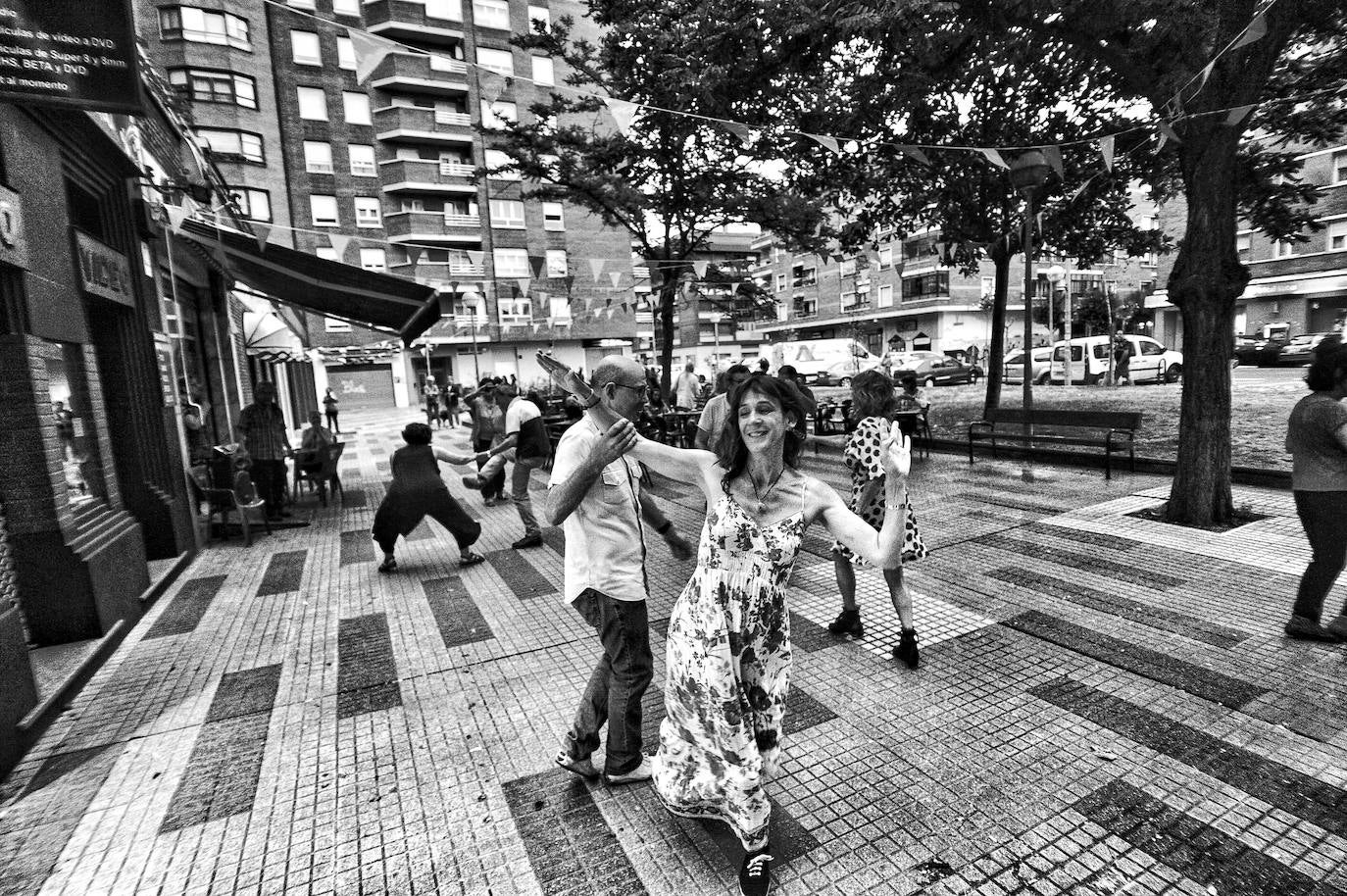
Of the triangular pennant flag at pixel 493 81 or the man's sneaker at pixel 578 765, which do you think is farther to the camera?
the triangular pennant flag at pixel 493 81

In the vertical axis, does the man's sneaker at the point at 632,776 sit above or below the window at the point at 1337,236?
below

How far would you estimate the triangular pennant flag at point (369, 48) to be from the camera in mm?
7004

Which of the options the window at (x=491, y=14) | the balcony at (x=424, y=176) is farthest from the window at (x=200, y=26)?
the window at (x=491, y=14)

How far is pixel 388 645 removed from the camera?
4.95m

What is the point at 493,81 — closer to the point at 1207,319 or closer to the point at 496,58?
the point at 1207,319

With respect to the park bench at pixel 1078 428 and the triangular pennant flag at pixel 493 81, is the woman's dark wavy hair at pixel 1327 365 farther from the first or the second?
the triangular pennant flag at pixel 493 81

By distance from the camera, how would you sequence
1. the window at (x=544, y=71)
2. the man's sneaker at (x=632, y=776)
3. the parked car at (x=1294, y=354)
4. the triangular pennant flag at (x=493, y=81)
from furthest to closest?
the window at (x=544, y=71)
the parked car at (x=1294, y=354)
the triangular pennant flag at (x=493, y=81)
the man's sneaker at (x=632, y=776)

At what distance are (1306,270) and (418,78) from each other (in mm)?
46507

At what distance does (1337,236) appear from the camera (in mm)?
33000

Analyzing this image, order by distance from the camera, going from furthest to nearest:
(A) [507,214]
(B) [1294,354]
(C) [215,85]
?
(A) [507,214]
(C) [215,85]
(B) [1294,354]

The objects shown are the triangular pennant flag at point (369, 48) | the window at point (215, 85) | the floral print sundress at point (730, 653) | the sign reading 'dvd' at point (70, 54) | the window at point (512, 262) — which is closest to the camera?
the floral print sundress at point (730, 653)

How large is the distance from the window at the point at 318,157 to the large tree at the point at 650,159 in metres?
26.1

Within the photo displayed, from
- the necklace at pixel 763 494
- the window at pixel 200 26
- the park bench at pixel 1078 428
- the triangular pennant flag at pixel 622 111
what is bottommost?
the park bench at pixel 1078 428

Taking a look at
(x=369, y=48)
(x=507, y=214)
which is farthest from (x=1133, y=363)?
(x=507, y=214)
